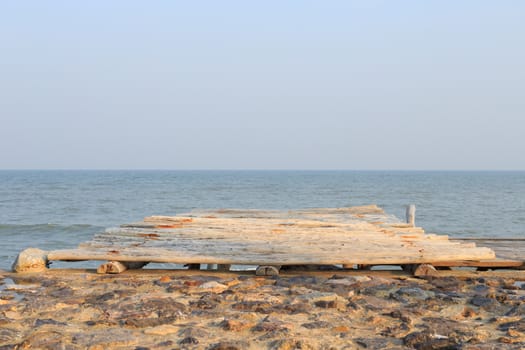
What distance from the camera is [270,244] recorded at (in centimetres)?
864

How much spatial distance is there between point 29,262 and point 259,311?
3.92 meters

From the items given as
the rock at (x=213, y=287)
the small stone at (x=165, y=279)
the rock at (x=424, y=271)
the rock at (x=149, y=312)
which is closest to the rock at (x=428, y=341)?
the rock at (x=149, y=312)

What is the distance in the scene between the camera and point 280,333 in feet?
16.4

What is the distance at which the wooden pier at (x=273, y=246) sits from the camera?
7887 millimetres

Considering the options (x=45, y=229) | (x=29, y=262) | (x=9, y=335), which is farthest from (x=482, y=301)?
(x=45, y=229)

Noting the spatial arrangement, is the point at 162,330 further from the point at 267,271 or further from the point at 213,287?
the point at 267,271

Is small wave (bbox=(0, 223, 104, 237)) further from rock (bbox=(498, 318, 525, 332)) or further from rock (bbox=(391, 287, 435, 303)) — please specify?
rock (bbox=(498, 318, 525, 332))

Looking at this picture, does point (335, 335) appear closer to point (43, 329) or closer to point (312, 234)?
point (43, 329)

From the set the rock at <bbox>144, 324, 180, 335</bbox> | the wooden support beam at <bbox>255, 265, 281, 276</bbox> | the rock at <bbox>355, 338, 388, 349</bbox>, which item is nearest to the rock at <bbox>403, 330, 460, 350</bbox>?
the rock at <bbox>355, 338, 388, 349</bbox>

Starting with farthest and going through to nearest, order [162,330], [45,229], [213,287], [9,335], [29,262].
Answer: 1. [45,229]
2. [29,262]
3. [213,287]
4. [162,330]
5. [9,335]

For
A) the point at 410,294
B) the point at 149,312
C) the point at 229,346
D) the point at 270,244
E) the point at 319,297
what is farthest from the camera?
the point at 270,244

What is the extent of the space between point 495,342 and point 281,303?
7.04ft

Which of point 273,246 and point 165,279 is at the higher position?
point 273,246

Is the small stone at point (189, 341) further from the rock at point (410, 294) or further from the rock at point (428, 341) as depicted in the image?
the rock at point (410, 294)
